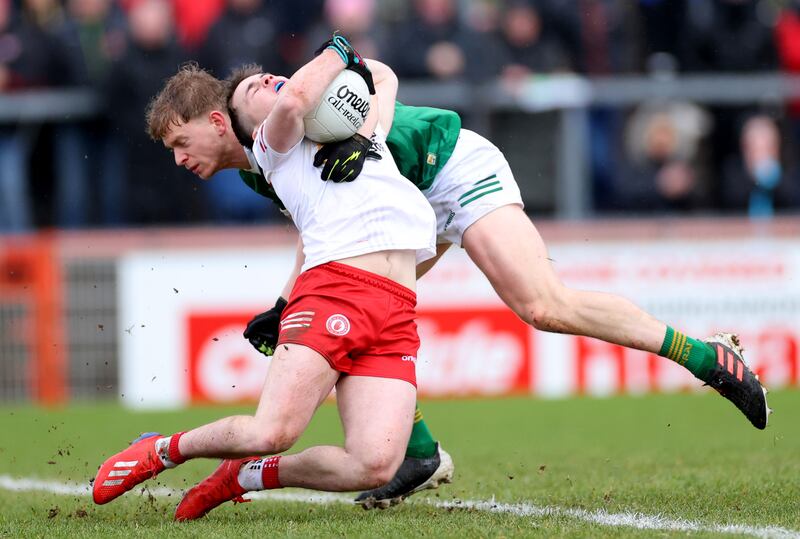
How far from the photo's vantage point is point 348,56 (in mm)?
5895

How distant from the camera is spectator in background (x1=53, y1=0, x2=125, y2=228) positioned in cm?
1308

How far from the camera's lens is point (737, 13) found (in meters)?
13.5

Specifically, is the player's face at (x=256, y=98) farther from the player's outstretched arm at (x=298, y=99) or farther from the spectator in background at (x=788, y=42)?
the spectator in background at (x=788, y=42)

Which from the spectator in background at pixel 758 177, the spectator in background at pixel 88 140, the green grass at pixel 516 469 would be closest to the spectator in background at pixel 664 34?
the spectator in background at pixel 758 177

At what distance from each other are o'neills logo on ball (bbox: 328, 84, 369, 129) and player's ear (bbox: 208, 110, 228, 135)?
536mm

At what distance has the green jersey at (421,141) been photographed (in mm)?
6488

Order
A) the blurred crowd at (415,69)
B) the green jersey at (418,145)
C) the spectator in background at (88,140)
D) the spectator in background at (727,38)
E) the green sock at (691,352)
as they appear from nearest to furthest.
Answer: the green sock at (691,352), the green jersey at (418,145), the blurred crowd at (415,69), the spectator in background at (88,140), the spectator in background at (727,38)

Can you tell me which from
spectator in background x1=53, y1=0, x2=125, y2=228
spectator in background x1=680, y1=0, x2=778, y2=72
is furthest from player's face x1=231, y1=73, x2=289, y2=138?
spectator in background x1=680, y1=0, x2=778, y2=72

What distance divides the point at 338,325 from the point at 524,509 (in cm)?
122

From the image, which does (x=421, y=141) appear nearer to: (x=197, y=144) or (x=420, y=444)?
(x=197, y=144)

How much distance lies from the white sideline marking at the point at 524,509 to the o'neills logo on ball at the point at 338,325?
1.09 meters

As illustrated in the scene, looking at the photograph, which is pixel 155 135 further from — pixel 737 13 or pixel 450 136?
pixel 737 13

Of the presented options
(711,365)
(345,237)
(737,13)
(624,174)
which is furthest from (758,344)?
(345,237)

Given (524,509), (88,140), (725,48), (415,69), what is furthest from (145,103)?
(524,509)
